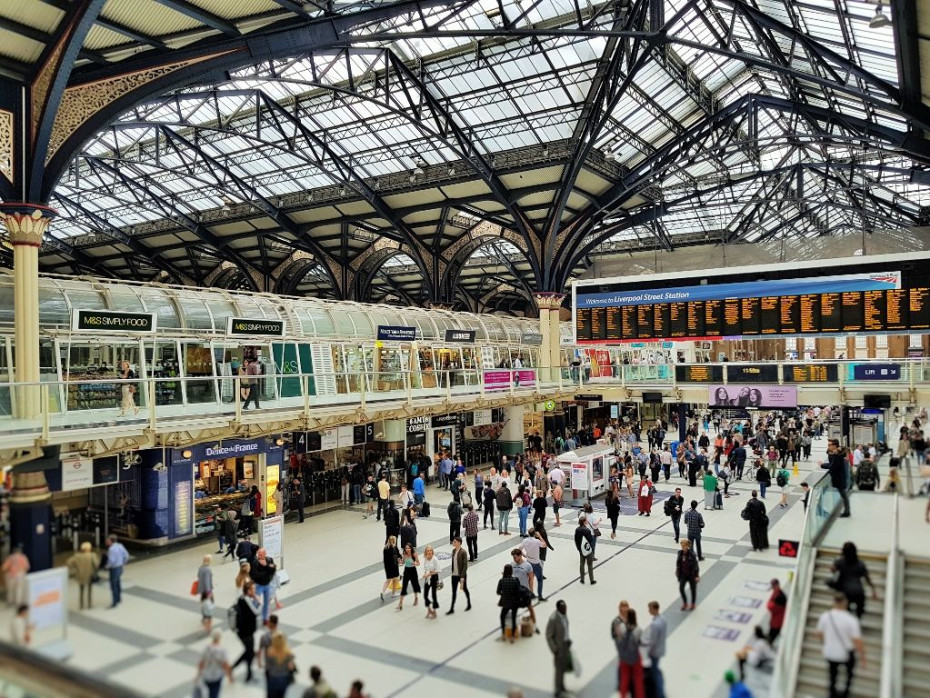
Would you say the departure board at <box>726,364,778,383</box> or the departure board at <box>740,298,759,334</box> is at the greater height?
the departure board at <box>740,298,759,334</box>

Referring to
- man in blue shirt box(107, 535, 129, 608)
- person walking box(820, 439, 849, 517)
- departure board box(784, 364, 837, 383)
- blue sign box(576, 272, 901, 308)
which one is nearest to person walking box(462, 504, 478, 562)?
man in blue shirt box(107, 535, 129, 608)

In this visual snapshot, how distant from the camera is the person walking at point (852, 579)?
10.2m

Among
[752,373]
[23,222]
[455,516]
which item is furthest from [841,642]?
[752,373]

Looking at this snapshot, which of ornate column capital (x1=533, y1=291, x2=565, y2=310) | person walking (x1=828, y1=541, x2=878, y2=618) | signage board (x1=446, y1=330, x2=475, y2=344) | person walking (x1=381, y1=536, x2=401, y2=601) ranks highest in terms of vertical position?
ornate column capital (x1=533, y1=291, x2=565, y2=310)

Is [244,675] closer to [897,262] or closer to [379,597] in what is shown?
[379,597]

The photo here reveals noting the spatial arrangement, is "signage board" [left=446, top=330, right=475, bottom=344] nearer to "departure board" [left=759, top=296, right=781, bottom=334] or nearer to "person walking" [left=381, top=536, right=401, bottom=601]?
"departure board" [left=759, top=296, right=781, bottom=334]

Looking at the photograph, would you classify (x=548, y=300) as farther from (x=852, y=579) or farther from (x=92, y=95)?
(x=852, y=579)

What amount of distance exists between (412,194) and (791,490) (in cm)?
2305

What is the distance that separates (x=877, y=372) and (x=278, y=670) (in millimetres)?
24116

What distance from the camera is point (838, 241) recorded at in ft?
142

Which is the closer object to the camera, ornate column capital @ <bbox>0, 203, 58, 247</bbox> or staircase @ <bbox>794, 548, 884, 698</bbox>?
staircase @ <bbox>794, 548, 884, 698</bbox>

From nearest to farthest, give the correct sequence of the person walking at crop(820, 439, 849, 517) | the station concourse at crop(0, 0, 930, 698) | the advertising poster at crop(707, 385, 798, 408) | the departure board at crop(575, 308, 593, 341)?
the station concourse at crop(0, 0, 930, 698), the person walking at crop(820, 439, 849, 517), the advertising poster at crop(707, 385, 798, 408), the departure board at crop(575, 308, 593, 341)

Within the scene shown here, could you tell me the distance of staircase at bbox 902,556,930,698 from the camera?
9180 millimetres

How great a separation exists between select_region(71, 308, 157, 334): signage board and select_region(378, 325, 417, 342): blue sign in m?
7.44
